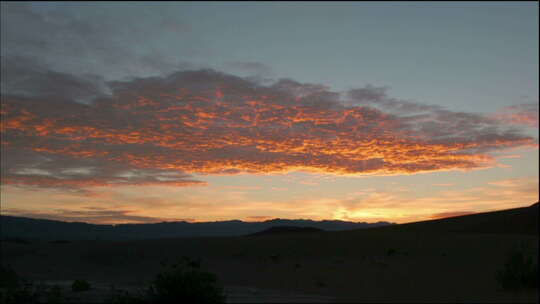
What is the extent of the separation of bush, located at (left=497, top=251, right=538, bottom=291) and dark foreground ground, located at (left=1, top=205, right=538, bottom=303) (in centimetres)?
44

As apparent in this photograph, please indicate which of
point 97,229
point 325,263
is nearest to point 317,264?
point 325,263

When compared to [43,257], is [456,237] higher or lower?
higher

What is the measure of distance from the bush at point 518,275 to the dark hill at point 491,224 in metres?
28.0

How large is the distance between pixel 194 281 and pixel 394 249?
64.5 feet

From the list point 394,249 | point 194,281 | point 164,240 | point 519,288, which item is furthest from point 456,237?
point 194,281

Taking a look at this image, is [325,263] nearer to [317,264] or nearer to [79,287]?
[317,264]

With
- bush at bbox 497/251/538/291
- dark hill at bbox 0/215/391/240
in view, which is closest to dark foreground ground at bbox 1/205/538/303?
bush at bbox 497/251/538/291

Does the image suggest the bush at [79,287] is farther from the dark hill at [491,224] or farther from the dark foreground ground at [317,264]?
the dark hill at [491,224]

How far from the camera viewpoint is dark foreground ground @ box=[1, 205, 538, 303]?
1877cm

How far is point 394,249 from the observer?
1185 inches

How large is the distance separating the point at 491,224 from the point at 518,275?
32870 millimetres

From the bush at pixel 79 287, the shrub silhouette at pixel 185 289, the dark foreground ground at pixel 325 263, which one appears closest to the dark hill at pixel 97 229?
the dark foreground ground at pixel 325 263

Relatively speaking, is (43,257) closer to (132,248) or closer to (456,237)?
(132,248)

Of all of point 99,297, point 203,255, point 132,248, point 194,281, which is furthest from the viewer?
point 132,248
